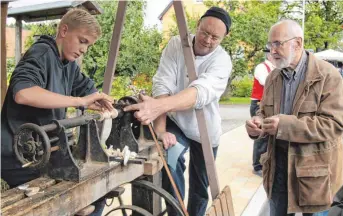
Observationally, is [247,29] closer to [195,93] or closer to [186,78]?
[186,78]

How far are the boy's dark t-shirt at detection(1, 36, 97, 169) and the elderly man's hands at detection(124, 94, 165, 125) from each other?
468mm

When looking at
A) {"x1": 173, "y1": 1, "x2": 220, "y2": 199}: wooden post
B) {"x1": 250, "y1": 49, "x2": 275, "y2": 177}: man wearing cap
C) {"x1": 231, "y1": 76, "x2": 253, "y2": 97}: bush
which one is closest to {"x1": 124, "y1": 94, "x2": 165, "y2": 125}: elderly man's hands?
{"x1": 173, "y1": 1, "x2": 220, "y2": 199}: wooden post

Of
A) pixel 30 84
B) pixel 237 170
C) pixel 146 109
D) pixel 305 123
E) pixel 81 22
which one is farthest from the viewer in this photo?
pixel 237 170

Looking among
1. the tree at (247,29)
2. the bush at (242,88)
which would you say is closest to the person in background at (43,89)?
the tree at (247,29)

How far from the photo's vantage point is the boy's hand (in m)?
2.39

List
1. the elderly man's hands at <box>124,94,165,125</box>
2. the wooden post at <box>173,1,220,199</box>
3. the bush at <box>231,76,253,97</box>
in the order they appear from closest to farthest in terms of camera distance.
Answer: the elderly man's hands at <box>124,94,165,125</box> → the wooden post at <box>173,1,220,199</box> → the bush at <box>231,76,253,97</box>

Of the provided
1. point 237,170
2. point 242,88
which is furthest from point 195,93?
point 242,88

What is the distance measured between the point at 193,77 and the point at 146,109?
0.52 metres

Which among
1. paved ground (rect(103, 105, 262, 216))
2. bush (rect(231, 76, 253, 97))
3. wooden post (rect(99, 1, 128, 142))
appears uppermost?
wooden post (rect(99, 1, 128, 142))

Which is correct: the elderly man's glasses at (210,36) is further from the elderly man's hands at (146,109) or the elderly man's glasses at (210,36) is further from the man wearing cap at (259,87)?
the man wearing cap at (259,87)

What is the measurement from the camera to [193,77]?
3.00 m

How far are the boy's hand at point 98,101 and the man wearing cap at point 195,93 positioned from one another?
0.45 metres

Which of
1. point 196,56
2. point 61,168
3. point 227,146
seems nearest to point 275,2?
point 227,146

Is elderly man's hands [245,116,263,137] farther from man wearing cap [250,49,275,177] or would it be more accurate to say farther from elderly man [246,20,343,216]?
man wearing cap [250,49,275,177]
